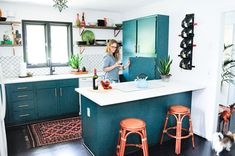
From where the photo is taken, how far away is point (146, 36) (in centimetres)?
388

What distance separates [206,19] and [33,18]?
3419 millimetres

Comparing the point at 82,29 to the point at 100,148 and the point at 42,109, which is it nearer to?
the point at 42,109

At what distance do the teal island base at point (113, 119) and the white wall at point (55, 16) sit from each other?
228cm

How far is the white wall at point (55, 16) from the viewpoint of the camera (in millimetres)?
4027

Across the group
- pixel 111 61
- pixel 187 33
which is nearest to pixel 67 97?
pixel 111 61

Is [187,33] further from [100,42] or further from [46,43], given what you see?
[46,43]

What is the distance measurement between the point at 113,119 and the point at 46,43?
9.20ft

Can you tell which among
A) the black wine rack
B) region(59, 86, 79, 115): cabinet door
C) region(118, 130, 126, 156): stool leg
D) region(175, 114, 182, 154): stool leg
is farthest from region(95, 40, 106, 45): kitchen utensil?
region(118, 130, 126, 156): stool leg

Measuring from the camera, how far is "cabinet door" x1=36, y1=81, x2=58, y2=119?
12.9ft

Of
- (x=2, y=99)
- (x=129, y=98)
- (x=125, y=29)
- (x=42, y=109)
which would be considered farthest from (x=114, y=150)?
(x=125, y=29)

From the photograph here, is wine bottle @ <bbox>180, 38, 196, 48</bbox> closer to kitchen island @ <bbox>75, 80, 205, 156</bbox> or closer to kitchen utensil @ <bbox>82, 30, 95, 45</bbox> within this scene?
kitchen island @ <bbox>75, 80, 205, 156</bbox>

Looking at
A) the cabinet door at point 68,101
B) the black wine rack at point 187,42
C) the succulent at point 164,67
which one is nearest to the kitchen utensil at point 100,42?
the cabinet door at point 68,101

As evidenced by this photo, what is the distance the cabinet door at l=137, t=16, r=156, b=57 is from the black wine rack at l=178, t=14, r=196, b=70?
1.74 feet

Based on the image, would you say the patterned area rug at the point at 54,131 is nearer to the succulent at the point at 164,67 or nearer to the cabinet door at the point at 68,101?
the cabinet door at the point at 68,101
